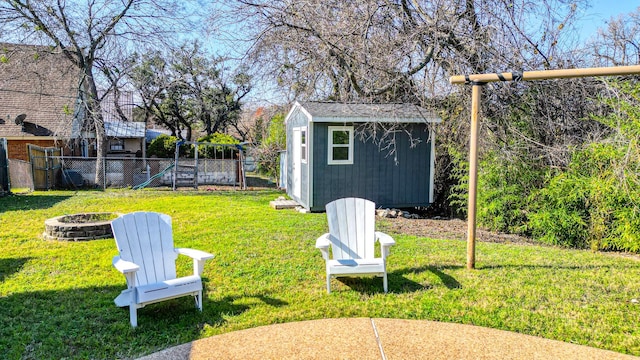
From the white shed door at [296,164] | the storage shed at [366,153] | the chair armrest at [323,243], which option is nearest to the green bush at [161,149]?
the white shed door at [296,164]

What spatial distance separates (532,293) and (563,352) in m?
1.20

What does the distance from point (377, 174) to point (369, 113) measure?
4.80 ft

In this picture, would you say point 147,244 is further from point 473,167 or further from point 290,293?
point 473,167

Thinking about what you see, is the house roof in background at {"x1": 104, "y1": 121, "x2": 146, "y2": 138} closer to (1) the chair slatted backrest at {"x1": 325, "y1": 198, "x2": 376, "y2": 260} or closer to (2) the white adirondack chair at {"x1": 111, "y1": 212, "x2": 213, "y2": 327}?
(2) the white adirondack chair at {"x1": 111, "y1": 212, "x2": 213, "y2": 327}

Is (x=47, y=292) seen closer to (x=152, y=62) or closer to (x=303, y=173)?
(x=303, y=173)

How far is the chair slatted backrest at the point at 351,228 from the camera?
4.51 m

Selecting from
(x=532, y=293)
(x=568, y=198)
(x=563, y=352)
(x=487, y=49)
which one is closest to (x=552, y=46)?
(x=487, y=49)

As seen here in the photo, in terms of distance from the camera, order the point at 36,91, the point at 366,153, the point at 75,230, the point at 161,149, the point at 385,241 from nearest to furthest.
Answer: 1. the point at 385,241
2. the point at 75,230
3. the point at 366,153
4. the point at 36,91
5. the point at 161,149

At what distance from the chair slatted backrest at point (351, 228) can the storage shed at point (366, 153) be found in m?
4.43

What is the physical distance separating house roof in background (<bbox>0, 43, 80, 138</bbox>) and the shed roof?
938cm

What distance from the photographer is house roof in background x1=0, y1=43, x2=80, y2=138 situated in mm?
13812

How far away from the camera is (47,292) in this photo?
4.06m

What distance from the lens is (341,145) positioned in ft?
30.8

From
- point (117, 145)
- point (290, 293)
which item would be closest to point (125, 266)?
point (290, 293)
